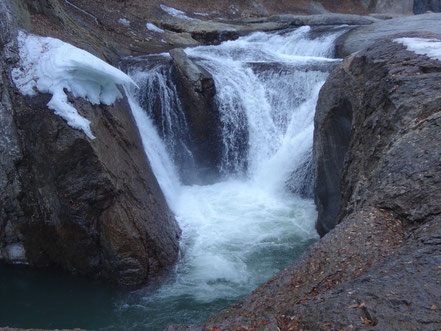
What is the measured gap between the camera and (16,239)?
6453mm

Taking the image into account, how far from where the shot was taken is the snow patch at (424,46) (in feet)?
16.7

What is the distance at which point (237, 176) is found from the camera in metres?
10.1

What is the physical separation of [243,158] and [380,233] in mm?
6818

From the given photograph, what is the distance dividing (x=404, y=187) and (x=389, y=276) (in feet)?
4.11

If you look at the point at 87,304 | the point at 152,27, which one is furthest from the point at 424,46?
the point at 152,27

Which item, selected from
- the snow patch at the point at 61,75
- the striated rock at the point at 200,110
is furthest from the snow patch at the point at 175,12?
the snow patch at the point at 61,75

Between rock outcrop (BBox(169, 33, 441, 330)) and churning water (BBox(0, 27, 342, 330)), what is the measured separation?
2243 mm

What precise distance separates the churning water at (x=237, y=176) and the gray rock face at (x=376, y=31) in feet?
5.82

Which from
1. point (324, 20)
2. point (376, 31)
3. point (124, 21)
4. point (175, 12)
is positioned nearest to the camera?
point (376, 31)

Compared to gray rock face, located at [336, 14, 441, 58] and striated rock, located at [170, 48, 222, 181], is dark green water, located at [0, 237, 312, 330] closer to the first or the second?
striated rock, located at [170, 48, 222, 181]

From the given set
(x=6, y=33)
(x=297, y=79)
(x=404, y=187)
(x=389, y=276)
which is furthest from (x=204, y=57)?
(x=389, y=276)

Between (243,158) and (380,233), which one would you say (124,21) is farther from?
(380,233)

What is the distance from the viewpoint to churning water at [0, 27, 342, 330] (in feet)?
20.9

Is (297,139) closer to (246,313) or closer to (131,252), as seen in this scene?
(131,252)
